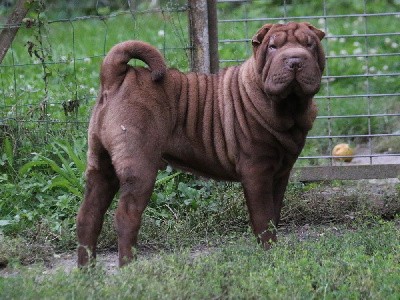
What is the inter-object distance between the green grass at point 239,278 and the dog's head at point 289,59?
995 millimetres

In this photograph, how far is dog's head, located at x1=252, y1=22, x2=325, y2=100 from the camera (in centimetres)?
624

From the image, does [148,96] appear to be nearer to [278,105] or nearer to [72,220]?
[278,105]

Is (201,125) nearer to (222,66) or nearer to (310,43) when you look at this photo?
(310,43)

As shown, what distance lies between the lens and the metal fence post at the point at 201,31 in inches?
320

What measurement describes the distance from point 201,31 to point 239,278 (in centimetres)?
330

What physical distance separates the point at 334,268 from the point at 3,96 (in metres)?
3.88

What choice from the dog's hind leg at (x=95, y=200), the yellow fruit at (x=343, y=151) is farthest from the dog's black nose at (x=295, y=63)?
the yellow fruit at (x=343, y=151)

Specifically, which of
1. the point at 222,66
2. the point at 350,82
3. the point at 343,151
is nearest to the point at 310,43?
the point at 222,66

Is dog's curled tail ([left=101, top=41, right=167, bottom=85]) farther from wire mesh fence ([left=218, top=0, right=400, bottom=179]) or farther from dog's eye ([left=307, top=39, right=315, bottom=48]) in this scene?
wire mesh fence ([left=218, top=0, right=400, bottom=179])

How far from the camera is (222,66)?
9422mm

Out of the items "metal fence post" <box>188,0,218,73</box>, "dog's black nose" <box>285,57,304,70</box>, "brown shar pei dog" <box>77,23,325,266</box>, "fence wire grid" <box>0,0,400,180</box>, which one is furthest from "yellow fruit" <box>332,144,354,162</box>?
"dog's black nose" <box>285,57,304,70</box>

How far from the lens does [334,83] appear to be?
38.7ft

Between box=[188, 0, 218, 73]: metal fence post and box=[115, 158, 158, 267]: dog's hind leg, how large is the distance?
2.11 metres

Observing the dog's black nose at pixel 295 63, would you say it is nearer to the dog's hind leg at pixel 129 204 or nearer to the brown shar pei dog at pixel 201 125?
the brown shar pei dog at pixel 201 125
